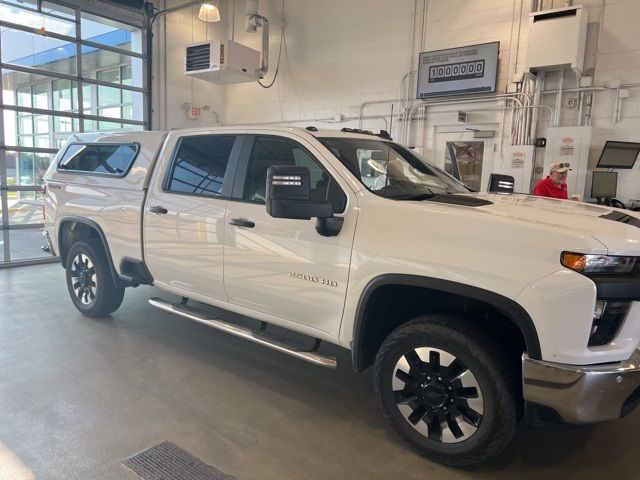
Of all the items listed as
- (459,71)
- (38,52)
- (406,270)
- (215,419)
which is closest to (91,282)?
(215,419)

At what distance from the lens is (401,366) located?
257 cm

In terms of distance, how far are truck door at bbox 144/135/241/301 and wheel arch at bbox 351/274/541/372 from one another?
1.18 meters

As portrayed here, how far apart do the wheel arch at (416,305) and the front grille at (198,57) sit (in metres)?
7.18

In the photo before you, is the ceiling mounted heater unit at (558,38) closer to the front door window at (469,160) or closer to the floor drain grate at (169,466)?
the front door window at (469,160)

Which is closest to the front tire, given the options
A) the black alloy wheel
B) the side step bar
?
the black alloy wheel

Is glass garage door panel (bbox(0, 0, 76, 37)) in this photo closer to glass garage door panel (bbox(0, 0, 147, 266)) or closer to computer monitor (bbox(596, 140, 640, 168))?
glass garage door panel (bbox(0, 0, 147, 266))

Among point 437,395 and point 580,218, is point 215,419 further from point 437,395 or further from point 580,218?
point 580,218

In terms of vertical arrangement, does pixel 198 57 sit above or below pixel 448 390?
above

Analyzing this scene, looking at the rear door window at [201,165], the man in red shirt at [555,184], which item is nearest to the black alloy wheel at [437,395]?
the rear door window at [201,165]

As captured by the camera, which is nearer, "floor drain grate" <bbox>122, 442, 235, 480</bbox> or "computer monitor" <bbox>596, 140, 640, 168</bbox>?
"floor drain grate" <bbox>122, 442, 235, 480</bbox>

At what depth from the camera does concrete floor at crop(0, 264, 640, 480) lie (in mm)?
2506

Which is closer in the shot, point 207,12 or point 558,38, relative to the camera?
point 558,38

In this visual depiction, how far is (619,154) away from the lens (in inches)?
245

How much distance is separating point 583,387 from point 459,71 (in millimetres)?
6428
